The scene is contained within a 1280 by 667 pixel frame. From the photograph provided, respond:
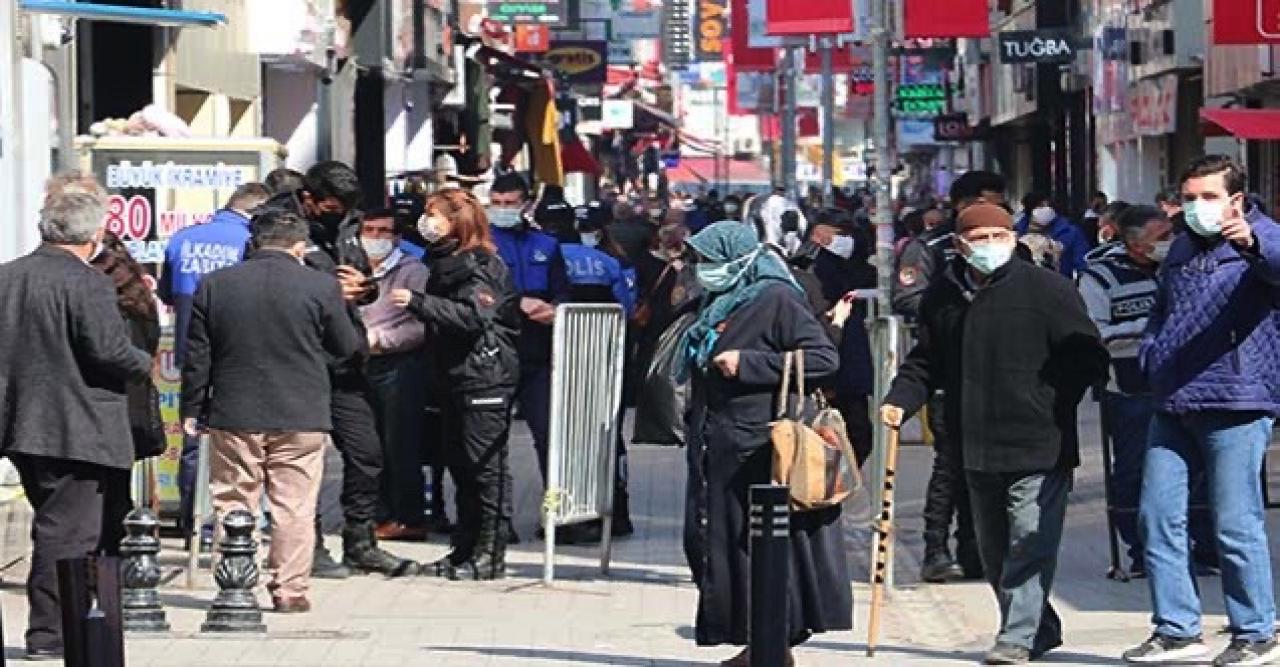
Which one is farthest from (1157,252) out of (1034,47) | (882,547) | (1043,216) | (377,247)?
(1034,47)

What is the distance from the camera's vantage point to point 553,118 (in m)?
47.4

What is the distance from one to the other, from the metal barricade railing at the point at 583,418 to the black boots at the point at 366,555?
2.41 feet

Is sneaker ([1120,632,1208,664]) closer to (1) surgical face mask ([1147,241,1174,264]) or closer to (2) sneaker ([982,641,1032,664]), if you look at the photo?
(2) sneaker ([982,641,1032,664])

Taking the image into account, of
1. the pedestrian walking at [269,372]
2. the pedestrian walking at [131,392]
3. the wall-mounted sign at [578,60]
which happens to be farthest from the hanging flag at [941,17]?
→ the wall-mounted sign at [578,60]

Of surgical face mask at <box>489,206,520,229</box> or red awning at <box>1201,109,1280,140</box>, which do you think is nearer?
surgical face mask at <box>489,206,520,229</box>

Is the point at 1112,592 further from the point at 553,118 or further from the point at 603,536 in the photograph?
the point at 553,118

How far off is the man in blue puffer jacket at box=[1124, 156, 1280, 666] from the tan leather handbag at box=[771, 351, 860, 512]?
122cm

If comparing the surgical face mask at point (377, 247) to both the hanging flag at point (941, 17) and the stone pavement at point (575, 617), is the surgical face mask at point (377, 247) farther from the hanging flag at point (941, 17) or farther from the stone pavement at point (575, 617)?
the hanging flag at point (941, 17)

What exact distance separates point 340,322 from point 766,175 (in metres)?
104

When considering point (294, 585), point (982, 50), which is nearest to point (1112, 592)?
point (294, 585)

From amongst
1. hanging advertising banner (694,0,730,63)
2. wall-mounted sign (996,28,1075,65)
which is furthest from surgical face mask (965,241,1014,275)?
hanging advertising banner (694,0,730,63)

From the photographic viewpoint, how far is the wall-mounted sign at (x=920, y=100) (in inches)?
2335

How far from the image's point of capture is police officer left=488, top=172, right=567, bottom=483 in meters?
15.6

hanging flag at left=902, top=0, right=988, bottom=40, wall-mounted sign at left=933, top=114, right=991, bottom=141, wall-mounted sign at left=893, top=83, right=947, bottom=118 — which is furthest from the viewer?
wall-mounted sign at left=933, top=114, right=991, bottom=141
